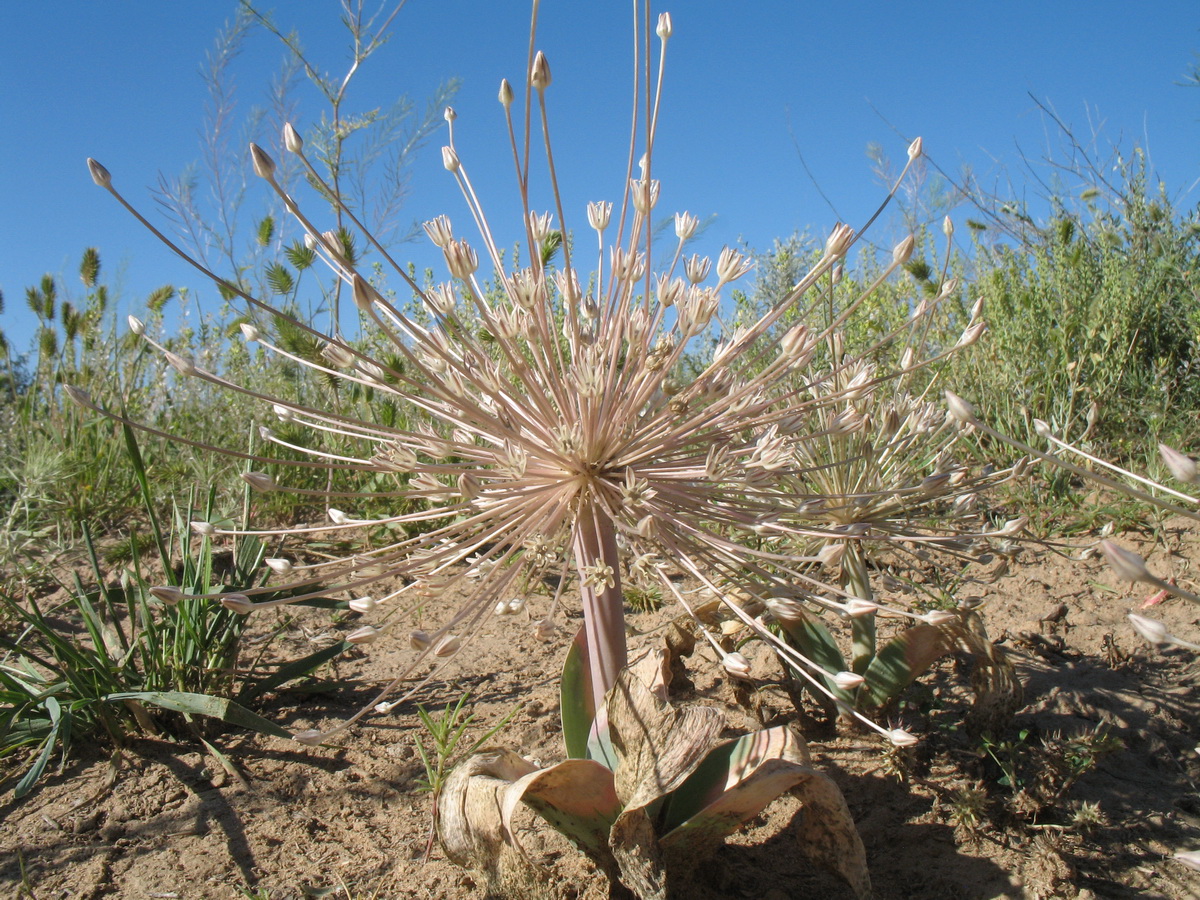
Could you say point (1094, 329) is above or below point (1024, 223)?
below

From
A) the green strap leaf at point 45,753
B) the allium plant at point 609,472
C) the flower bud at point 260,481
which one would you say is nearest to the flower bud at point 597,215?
the allium plant at point 609,472

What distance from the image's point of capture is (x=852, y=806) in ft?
6.29

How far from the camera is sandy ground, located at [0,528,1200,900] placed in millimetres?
1672

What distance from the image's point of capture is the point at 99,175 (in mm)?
1423

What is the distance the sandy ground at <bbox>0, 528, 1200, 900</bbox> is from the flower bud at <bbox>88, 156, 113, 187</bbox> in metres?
1.45

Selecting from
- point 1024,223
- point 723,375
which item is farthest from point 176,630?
point 1024,223

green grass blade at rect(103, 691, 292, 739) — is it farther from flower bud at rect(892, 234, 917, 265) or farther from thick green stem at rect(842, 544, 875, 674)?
flower bud at rect(892, 234, 917, 265)

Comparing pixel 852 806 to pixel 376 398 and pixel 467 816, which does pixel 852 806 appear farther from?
pixel 376 398

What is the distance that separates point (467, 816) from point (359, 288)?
996 millimetres

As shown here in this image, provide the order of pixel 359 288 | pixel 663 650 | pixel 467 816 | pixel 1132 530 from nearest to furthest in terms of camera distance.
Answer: pixel 467 816 < pixel 359 288 < pixel 663 650 < pixel 1132 530

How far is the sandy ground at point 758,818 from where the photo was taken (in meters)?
1.67

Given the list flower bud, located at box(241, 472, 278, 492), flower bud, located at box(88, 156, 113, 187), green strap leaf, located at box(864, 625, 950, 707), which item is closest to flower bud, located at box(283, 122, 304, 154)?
flower bud, located at box(88, 156, 113, 187)

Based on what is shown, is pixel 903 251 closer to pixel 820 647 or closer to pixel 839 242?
pixel 839 242

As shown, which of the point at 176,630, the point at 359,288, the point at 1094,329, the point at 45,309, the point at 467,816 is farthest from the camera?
the point at 45,309
